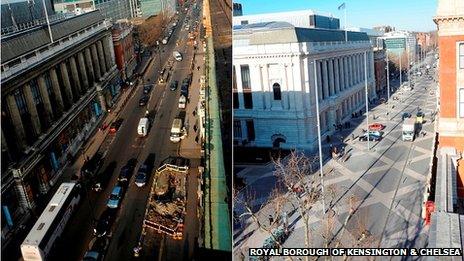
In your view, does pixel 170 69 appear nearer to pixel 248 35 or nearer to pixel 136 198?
pixel 136 198

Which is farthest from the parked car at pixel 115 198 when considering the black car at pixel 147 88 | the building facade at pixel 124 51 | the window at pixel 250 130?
the window at pixel 250 130

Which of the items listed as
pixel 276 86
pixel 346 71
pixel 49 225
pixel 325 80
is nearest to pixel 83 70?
pixel 49 225

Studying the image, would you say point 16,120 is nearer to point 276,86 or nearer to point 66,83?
point 66,83

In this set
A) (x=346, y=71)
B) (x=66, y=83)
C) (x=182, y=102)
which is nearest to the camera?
(x=66, y=83)

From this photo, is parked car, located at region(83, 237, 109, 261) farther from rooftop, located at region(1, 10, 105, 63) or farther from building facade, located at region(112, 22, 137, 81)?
building facade, located at region(112, 22, 137, 81)

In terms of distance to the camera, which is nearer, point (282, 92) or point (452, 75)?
point (452, 75)

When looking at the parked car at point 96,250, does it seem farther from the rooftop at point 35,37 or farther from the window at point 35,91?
the rooftop at point 35,37
